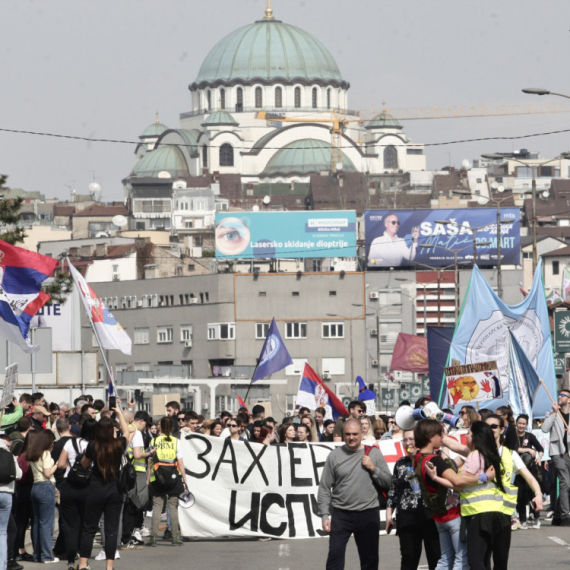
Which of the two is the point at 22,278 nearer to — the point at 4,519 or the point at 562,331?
the point at 4,519

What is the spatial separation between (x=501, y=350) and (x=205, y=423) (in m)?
4.53

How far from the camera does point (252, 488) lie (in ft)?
52.7

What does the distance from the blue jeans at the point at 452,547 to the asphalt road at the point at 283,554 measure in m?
2.42

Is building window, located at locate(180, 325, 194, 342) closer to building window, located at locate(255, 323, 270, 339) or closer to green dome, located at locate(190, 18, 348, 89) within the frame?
building window, located at locate(255, 323, 270, 339)

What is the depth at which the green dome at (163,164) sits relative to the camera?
189 metres

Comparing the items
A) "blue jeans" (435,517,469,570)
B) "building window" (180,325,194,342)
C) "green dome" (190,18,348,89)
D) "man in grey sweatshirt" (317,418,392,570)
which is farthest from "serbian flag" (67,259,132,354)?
"green dome" (190,18,348,89)

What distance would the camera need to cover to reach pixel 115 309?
94.8 m

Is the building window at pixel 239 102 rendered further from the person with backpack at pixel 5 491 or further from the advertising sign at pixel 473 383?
the person with backpack at pixel 5 491

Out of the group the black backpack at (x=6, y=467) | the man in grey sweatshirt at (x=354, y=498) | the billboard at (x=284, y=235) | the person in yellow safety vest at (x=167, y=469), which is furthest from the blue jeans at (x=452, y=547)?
the billboard at (x=284, y=235)

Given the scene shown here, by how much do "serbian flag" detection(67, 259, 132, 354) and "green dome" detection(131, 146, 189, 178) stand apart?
6652 inches

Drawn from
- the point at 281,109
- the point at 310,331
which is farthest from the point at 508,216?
the point at 281,109

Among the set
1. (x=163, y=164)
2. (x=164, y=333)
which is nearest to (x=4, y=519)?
(x=164, y=333)

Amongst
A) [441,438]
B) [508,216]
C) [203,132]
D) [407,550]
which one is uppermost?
[203,132]

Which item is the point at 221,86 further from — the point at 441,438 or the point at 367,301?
the point at 441,438
